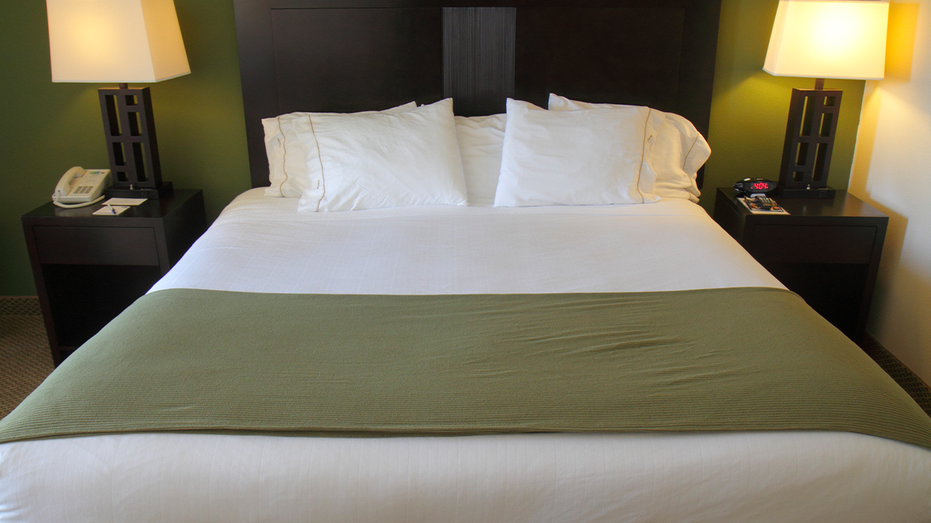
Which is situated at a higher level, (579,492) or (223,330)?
(223,330)

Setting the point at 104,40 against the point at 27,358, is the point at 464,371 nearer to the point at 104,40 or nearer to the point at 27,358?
the point at 104,40

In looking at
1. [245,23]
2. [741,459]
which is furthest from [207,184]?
[741,459]

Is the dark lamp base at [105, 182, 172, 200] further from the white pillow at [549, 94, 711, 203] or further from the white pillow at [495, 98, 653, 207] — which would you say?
the white pillow at [549, 94, 711, 203]

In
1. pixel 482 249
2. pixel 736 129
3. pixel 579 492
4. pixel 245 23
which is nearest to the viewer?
pixel 579 492

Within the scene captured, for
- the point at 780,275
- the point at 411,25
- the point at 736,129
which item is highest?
the point at 411,25

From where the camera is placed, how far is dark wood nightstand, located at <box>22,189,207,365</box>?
2422mm

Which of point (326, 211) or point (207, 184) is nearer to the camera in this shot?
point (326, 211)

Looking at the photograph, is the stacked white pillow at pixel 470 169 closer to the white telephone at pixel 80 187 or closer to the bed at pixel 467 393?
the bed at pixel 467 393

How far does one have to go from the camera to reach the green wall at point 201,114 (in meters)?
2.72

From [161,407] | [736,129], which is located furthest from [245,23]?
[736,129]

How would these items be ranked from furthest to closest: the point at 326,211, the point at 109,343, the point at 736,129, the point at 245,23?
the point at 736,129
the point at 245,23
the point at 326,211
the point at 109,343

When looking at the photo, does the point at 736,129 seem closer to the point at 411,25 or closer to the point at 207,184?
the point at 411,25

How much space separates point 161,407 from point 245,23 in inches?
74.7

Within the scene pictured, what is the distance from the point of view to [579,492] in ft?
3.80
